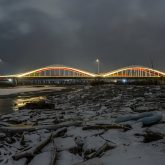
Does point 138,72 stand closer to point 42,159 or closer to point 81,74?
point 81,74

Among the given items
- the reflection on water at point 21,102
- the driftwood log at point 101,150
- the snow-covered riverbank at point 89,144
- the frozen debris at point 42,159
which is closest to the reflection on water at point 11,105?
the reflection on water at point 21,102

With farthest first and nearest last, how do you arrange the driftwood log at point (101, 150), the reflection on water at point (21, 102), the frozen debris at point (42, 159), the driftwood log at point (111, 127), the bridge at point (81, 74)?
1. the bridge at point (81, 74)
2. the reflection on water at point (21, 102)
3. the driftwood log at point (111, 127)
4. the driftwood log at point (101, 150)
5. the frozen debris at point (42, 159)

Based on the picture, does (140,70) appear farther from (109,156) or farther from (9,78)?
(109,156)

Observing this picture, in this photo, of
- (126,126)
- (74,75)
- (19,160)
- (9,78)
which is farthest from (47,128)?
(74,75)

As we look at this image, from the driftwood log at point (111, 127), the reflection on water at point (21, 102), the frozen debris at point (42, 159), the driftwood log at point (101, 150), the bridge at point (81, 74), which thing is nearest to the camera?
the frozen debris at point (42, 159)

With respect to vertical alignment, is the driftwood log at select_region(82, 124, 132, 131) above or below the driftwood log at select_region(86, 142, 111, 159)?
above

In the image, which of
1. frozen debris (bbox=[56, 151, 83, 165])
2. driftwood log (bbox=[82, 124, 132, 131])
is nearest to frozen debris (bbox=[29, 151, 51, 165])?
frozen debris (bbox=[56, 151, 83, 165])

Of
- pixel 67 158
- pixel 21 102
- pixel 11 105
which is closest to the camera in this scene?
pixel 67 158

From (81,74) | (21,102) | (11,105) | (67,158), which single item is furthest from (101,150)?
(81,74)

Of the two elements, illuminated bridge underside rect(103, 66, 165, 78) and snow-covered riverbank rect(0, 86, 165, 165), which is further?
illuminated bridge underside rect(103, 66, 165, 78)

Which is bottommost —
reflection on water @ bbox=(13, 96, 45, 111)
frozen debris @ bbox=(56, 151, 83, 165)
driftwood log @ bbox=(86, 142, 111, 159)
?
frozen debris @ bbox=(56, 151, 83, 165)

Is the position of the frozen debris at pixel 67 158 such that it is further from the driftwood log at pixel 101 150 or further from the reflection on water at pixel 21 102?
the reflection on water at pixel 21 102

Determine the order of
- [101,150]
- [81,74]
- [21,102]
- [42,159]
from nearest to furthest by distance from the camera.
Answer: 1. [42,159]
2. [101,150]
3. [21,102]
4. [81,74]

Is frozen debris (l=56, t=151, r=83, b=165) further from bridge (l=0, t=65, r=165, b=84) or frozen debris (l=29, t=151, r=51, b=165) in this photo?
bridge (l=0, t=65, r=165, b=84)
